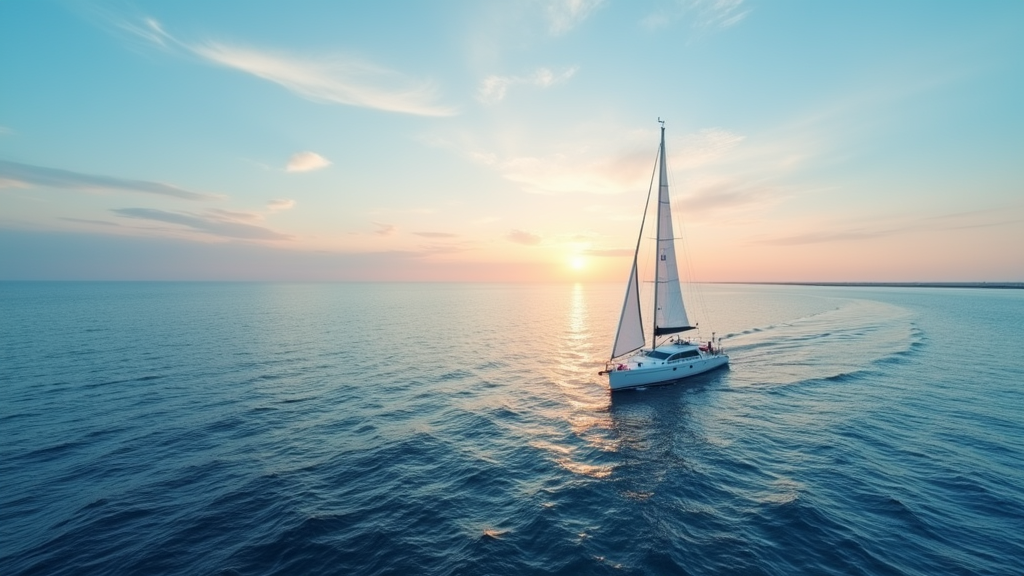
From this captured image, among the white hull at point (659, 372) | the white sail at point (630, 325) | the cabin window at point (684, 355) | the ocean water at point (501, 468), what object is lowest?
the ocean water at point (501, 468)

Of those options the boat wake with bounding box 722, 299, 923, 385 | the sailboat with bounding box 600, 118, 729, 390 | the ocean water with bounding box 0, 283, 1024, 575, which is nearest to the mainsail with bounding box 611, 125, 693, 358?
the sailboat with bounding box 600, 118, 729, 390

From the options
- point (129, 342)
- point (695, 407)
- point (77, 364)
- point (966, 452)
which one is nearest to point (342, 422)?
point (695, 407)

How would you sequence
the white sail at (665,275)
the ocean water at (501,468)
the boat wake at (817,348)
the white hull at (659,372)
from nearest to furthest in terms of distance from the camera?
the ocean water at (501,468)
the white hull at (659,372)
the white sail at (665,275)
the boat wake at (817,348)

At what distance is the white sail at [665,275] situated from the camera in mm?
44656

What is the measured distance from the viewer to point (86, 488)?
2195cm

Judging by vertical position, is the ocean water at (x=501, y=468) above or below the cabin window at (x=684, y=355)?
below

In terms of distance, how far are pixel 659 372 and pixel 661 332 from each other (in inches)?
251

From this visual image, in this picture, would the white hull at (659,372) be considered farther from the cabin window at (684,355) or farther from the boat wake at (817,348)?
the boat wake at (817,348)

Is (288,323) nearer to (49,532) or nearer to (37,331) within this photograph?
(37,331)

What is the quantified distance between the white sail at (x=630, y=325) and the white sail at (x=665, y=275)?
4.34 m

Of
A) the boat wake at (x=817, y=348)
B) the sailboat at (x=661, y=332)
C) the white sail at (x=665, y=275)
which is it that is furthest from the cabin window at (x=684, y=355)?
the boat wake at (x=817, y=348)

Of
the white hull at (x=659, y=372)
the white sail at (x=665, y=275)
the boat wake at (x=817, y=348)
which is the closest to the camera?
the white hull at (x=659, y=372)

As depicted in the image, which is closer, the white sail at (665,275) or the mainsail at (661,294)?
the mainsail at (661,294)

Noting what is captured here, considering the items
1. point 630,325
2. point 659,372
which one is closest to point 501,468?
point 630,325
